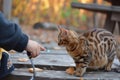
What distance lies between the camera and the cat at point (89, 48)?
3.82 m

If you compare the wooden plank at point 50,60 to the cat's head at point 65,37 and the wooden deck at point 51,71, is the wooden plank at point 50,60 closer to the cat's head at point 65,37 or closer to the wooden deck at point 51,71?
the wooden deck at point 51,71

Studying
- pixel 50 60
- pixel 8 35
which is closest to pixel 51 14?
pixel 50 60

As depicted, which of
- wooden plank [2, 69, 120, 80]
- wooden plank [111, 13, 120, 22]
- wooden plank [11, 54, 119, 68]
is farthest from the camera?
wooden plank [111, 13, 120, 22]

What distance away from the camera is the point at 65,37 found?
3781 millimetres

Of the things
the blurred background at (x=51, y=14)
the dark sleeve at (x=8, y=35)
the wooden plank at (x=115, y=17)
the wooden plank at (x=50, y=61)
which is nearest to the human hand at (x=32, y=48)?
the dark sleeve at (x=8, y=35)

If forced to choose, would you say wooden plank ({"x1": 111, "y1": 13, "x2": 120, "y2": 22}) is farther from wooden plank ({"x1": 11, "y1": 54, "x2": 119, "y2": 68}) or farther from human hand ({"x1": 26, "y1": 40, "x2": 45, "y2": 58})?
human hand ({"x1": 26, "y1": 40, "x2": 45, "y2": 58})

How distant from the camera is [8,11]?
7871 mm

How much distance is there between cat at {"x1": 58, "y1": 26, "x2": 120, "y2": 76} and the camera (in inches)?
151

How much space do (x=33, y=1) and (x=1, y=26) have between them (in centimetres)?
1028

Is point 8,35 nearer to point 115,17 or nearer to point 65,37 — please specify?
point 65,37

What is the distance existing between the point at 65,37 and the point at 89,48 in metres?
0.37

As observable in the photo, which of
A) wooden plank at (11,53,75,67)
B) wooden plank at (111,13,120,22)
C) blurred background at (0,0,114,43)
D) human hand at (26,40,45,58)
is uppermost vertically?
human hand at (26,40,45,58)

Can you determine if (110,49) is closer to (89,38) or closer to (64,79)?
(89,38)

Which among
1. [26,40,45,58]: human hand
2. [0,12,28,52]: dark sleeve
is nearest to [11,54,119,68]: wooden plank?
[26,40,45,58]: human hand
